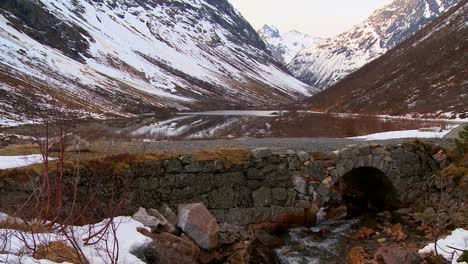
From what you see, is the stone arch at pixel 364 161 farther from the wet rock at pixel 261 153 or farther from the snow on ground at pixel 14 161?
the snow on ground at pixel 14 161

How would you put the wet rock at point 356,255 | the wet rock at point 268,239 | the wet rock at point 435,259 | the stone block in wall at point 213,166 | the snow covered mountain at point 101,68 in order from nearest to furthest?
the wet rock at point 435,259
the wet rock at point 356,255
the wet rock at point 268,239
the stone block in wall at point 213,166
the snow covered mountain at point 101,68

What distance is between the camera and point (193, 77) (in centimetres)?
16125

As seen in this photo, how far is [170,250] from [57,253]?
12.2 ft

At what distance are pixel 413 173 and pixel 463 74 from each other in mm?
67291

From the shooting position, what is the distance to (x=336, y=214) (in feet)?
58.7

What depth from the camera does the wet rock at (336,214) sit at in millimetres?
17766

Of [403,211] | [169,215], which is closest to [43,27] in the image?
[403,211]

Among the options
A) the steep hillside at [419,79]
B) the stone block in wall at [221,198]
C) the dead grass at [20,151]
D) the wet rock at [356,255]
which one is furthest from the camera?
the steep hillside at [419,79]

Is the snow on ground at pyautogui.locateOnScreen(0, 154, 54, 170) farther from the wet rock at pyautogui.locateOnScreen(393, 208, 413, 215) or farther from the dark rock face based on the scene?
the dark rock face

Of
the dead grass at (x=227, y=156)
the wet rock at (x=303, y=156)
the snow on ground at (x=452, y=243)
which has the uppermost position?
the snow on ground at (x=452, y=243)

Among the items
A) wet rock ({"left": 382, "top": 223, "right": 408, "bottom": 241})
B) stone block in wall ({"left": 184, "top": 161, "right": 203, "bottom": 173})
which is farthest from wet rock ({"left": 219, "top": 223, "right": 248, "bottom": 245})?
wet rock ({"left": 382, "top": 223, "right": 408, "bottom": 241})

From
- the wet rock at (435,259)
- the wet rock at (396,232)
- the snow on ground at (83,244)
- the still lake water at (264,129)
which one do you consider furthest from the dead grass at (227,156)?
the still lake water at (264,129)

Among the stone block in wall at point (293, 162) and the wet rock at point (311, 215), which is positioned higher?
the stone block in wall at point (293, 162)

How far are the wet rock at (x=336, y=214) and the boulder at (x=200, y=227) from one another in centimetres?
759
